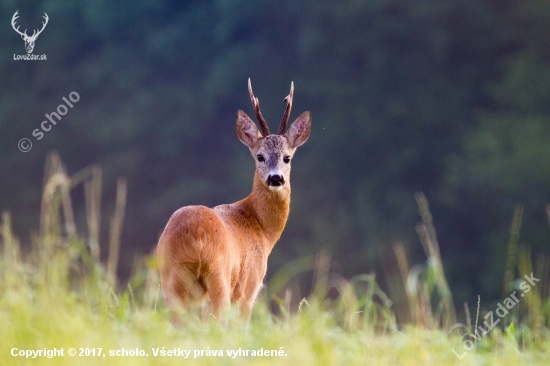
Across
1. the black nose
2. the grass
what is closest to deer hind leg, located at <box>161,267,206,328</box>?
the grass

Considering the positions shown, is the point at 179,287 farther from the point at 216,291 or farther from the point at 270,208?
the point at 270,208

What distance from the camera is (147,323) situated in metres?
3.05

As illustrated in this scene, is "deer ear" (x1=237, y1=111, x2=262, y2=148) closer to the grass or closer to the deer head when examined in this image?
the deer head

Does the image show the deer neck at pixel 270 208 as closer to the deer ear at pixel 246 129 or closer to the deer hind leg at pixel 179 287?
the deer ear at pixel 246 129

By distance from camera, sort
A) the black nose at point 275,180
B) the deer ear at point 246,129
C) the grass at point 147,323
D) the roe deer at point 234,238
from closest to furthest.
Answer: the grass at point 147,323 < the roe deer at point 234,238 < the black nose at point 275,180 < the deer ear at point 246,129

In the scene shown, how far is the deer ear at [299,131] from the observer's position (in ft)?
20.2

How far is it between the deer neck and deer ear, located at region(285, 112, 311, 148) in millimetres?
513

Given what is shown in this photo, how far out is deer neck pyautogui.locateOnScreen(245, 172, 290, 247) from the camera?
5.66 metres

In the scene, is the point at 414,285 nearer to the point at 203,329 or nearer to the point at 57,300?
the point at 203,329

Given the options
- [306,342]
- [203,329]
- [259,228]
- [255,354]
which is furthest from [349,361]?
[259,228]

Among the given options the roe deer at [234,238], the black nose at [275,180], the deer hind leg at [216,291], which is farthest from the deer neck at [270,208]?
the deer hind leg at [216,291]

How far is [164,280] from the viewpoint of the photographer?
14.4 ft

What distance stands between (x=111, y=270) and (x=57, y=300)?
0.86 ft

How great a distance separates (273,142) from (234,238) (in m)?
1.20
